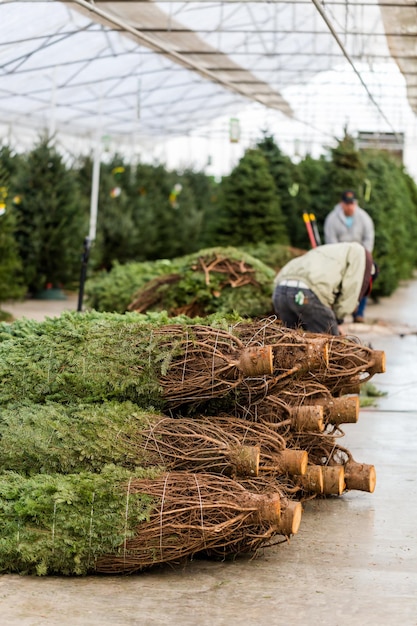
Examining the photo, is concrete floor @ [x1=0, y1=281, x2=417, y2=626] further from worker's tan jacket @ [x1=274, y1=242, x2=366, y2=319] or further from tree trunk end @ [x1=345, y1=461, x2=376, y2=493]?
worker's tan jacket @ [x1=274, y1=242, x2=366, y2=319]

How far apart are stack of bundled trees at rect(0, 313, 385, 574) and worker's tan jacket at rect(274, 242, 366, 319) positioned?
1913 millimetres

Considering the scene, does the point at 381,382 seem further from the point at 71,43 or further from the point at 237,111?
the point at 237,111

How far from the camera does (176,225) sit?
2238 cm

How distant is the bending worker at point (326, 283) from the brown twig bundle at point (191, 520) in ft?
9.93

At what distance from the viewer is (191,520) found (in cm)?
385

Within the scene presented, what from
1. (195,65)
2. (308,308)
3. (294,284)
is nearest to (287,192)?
(195,65)

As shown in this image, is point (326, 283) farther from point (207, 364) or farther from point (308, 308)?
point (207, 364)

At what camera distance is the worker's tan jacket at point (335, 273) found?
272 inches

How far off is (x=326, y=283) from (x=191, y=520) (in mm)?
3408

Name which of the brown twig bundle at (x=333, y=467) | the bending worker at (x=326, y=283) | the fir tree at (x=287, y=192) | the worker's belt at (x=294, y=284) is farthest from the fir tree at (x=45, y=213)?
the brown twig bundle at (x=333, y=467)

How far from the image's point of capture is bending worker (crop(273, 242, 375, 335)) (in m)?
6.93

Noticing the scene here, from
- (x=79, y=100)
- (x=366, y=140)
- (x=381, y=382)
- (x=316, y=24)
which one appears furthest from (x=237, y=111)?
(x=381, y=382)

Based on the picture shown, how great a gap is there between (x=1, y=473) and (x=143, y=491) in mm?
799

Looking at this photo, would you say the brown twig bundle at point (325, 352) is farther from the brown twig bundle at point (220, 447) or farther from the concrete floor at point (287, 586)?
the concrete floor at point (287, 586)
